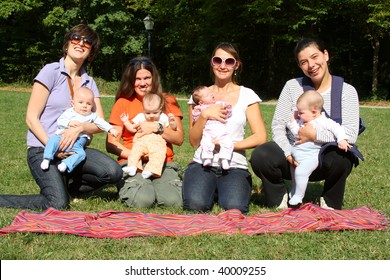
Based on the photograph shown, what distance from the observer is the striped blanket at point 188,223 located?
13.4 ft

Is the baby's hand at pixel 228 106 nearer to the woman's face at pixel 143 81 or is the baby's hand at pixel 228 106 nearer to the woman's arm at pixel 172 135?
the woman's arm at pixel 172 135

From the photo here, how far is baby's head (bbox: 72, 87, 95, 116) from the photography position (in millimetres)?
5066

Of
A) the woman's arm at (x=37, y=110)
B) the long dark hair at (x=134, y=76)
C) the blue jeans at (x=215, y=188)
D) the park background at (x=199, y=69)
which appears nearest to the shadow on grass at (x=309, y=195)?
the park background at (x=199, y=69)

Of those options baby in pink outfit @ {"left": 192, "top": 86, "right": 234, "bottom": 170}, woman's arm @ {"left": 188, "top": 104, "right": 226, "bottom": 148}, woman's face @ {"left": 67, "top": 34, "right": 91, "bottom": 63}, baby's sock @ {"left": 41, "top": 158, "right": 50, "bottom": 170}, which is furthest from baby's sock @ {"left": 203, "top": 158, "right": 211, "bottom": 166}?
woman's face @ {"left": 67, "top": 34, "right": 91, "bottom": 63}

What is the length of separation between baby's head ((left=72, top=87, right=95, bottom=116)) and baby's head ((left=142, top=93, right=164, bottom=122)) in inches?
21.4

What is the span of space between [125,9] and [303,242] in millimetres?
30255

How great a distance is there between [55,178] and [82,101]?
78 cm

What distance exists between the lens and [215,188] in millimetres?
5125

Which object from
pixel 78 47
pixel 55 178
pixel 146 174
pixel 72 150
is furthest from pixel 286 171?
pixel 78 47

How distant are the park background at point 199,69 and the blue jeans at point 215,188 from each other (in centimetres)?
15

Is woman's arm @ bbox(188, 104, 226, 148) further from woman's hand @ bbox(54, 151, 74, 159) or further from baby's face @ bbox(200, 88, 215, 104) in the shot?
woman's hand @ bbox(54, 151, 74, 159)

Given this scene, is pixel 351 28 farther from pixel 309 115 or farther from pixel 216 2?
pixel 309 115
